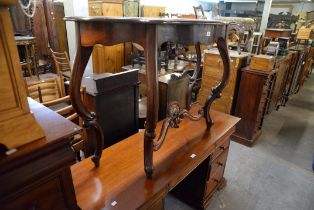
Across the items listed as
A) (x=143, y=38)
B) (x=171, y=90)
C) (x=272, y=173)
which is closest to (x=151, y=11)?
(x=171, y=90)

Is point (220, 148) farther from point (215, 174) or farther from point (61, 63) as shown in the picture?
point (61, 63)

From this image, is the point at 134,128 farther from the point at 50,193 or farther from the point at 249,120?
the point at 249,120

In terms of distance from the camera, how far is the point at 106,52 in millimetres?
4324

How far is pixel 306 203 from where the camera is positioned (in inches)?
77.5

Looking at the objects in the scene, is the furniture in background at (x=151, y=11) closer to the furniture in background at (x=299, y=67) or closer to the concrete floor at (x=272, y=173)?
the furniture in background at (x=299, y=67)

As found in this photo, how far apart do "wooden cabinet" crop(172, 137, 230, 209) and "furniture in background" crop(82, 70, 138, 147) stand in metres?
0.62

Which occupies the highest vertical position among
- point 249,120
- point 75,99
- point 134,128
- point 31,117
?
point 31,117

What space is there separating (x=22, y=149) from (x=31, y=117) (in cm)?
9

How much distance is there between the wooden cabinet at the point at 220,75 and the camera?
2.72 meters

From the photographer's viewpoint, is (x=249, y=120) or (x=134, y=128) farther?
(x=249, y=120)

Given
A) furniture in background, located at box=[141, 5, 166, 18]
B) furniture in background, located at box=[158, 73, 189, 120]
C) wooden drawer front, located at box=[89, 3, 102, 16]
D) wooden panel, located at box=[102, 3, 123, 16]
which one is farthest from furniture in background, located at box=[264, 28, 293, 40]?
furniture in background, located at box=[158, 73, 189, 120]

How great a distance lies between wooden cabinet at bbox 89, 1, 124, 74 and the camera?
3958 mm

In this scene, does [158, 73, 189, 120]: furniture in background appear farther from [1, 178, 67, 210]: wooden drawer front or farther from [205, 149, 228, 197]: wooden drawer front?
[1, 178, 67, 210]: wooden drawer front

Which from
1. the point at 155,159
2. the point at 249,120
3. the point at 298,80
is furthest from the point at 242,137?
the point at 298,80
